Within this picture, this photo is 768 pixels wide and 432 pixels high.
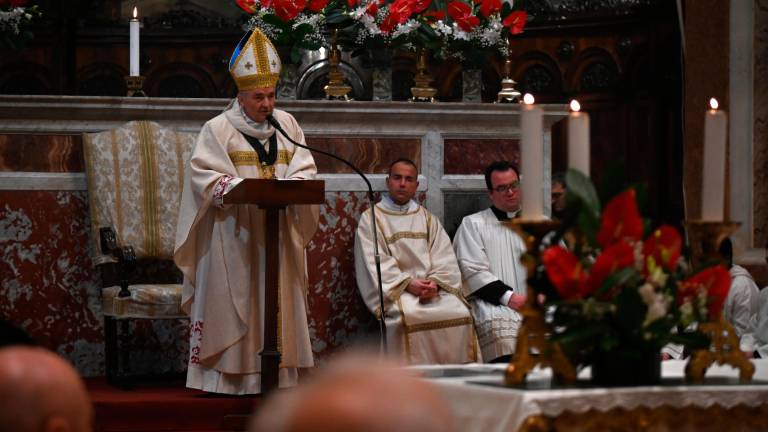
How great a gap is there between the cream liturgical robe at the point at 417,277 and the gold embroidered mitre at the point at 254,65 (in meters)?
1.18

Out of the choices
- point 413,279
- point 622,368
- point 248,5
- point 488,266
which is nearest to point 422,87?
point 248,5

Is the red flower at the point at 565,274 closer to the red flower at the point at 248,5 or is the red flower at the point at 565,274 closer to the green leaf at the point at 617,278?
the green leaf at the point at 617,278

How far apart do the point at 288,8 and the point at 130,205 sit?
4.86 feet

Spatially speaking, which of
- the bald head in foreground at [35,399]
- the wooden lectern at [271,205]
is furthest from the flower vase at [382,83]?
the bald head in foreground at [35,399]

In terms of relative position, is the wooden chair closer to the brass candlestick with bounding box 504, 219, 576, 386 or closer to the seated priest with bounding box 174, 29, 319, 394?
the seated priest with bounding box 174, 29, 319, 394

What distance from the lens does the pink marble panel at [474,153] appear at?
7.63 metres

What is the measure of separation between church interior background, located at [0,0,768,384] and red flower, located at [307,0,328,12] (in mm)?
550

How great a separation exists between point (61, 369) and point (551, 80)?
8915mm

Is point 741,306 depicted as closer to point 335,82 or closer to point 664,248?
point 335,82

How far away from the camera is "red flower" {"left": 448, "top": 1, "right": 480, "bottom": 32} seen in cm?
740

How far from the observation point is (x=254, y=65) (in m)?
6.20

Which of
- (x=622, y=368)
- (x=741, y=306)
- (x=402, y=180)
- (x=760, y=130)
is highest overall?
(x=760, y=130)

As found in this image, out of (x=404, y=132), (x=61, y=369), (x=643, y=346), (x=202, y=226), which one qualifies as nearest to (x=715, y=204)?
(x=643, y=346)

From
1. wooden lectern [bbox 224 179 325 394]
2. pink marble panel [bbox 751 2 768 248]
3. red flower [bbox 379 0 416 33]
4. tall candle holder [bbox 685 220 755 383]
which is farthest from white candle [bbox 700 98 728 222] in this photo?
pink marble panel [bbox 751 2 768 248]
